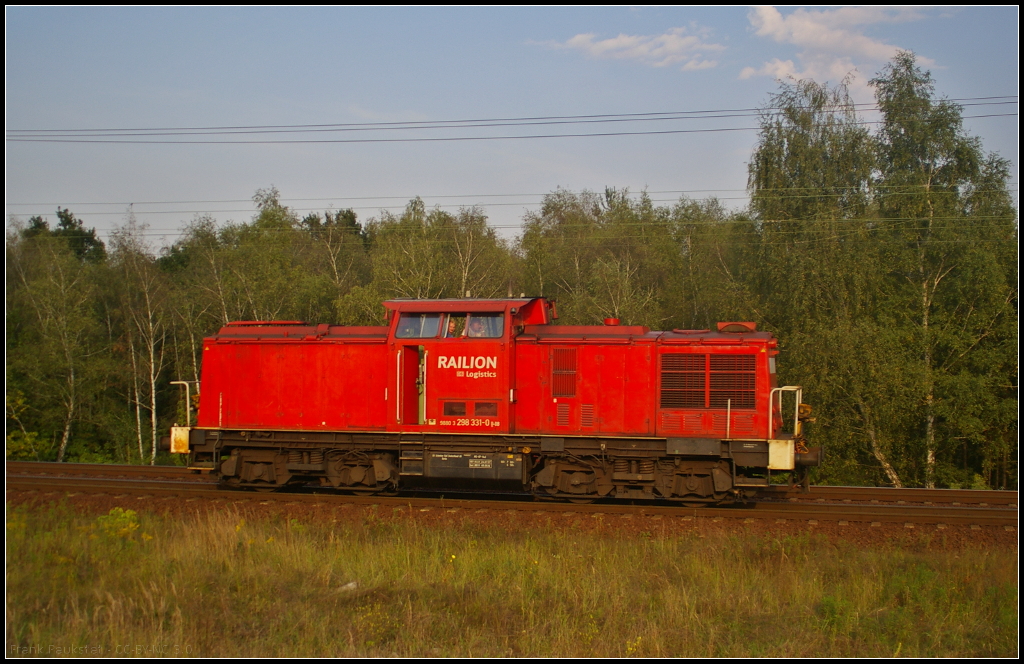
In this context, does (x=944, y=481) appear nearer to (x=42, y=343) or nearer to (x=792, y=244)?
(x=792, y=244)

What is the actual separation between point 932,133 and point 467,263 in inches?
647

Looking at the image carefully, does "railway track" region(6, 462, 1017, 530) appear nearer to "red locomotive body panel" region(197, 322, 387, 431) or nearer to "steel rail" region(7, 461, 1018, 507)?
"steel rail" region(7, 461, 1018, 507)

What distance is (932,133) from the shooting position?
22422 millimetres

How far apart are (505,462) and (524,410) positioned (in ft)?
3.38

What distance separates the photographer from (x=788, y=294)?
21.0m

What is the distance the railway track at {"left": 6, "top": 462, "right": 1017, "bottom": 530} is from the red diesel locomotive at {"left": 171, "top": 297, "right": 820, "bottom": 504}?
1.47 feet

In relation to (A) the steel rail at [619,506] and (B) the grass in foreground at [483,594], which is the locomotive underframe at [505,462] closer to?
(A) the steel rail at [619,506]

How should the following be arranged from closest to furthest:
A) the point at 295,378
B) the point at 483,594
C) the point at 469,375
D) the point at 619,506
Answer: the point at 483,594, the point at 619,506, the point at 469,375, the point at 295,378

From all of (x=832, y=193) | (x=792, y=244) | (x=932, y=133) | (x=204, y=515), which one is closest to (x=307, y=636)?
(x=204, y=515)

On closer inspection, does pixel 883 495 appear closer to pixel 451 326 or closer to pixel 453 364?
pixel 453 364

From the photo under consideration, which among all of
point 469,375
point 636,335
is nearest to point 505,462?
point 469,375

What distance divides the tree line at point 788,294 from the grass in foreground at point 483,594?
29.4ft

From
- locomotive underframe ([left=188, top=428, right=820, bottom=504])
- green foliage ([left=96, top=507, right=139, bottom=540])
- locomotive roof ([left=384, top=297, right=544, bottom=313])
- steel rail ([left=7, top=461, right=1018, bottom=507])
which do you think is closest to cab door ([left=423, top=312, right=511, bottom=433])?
locomotive roof ([left=384, top=297, right=544, bottom=313])

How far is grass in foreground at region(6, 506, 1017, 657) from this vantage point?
6.23 meters
